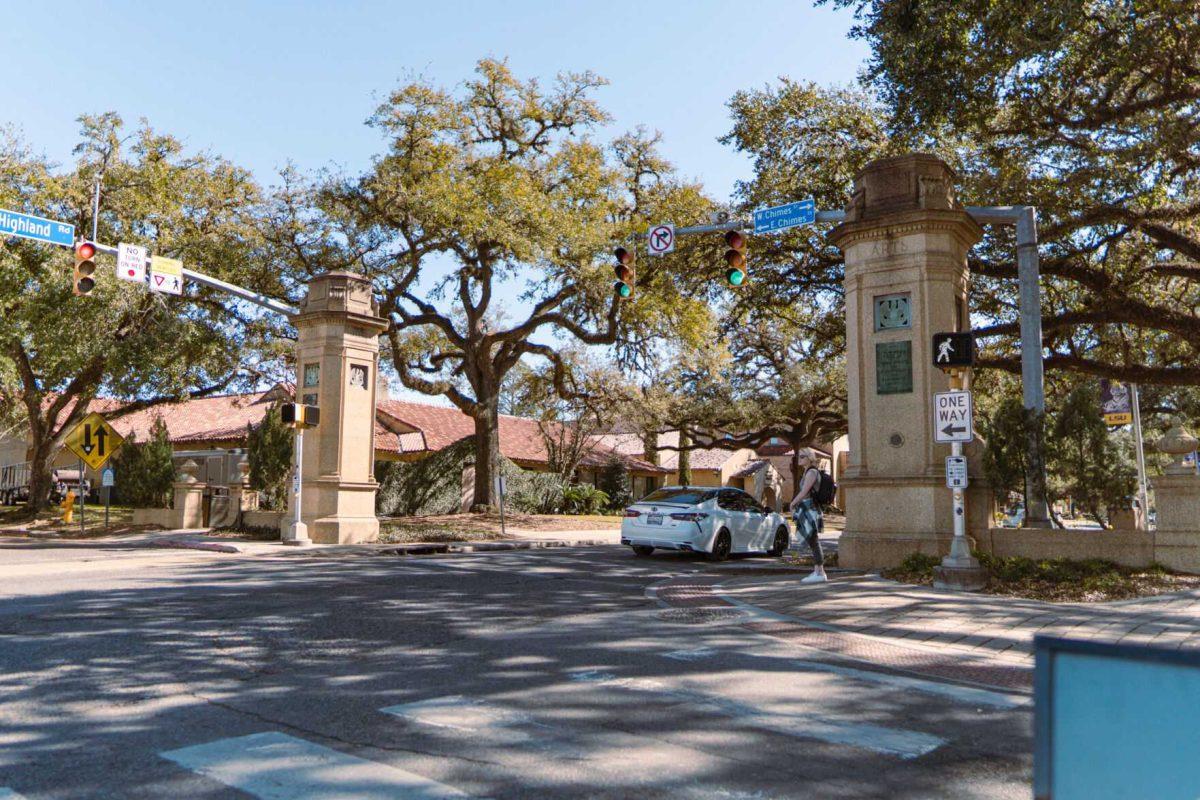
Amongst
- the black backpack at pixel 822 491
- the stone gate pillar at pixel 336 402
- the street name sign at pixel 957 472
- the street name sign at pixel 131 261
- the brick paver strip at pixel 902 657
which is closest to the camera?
the brick paver strip at pixel 902 657

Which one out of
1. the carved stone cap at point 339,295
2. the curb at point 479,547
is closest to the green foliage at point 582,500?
the curb at point 479,547

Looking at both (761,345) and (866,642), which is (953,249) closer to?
Result: (866,642)

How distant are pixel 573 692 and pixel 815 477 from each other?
7.65m

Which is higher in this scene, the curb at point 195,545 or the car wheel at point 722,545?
the car wheel at point 722,545

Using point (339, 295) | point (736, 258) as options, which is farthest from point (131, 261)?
point (736, 258)

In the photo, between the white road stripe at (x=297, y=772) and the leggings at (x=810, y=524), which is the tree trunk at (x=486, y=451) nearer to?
the leggings at (x=810, y=524)

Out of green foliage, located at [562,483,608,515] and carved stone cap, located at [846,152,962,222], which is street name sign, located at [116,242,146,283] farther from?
green foliage, located at [562,483,608,515]

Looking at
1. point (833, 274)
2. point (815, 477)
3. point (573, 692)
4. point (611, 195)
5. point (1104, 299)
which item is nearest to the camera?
point (573, 692)

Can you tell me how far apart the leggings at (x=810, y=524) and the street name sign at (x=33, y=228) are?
45.1 feet

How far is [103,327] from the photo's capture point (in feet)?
79.4

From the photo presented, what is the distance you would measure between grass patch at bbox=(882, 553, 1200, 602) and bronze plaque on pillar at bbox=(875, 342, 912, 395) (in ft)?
8.97

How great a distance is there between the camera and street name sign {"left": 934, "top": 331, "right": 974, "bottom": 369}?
1218 cm

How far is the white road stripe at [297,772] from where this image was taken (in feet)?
12.7

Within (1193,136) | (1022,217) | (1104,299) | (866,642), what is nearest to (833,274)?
(1104,299)
